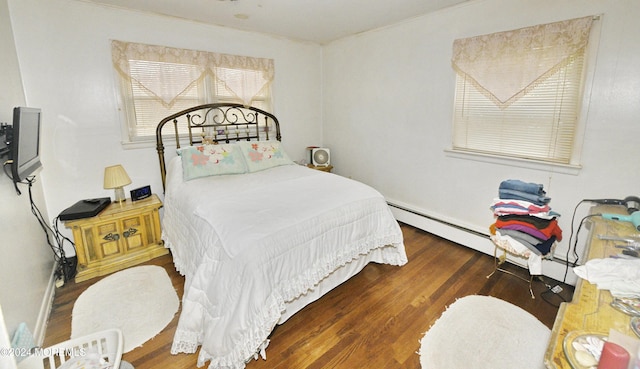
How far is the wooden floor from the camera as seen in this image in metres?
1.74

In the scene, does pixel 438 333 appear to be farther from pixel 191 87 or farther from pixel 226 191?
pixel 191 87

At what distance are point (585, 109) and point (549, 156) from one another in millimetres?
409

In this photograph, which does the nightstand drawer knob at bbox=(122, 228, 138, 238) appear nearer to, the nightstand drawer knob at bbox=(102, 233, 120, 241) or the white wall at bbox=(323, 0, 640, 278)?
the nightstand drawer knob at bbox=(102, 233, 120, 241)

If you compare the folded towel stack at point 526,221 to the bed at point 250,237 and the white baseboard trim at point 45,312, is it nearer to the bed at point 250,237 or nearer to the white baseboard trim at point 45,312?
the bed at point 250,237

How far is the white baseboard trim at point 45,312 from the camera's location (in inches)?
72.1

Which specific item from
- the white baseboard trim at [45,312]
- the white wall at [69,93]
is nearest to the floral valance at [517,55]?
the white wall at [69,93]

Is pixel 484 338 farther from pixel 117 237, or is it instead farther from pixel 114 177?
pixel 114 177

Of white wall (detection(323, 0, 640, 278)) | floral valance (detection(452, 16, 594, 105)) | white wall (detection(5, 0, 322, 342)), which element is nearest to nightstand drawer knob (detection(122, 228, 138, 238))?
white wall (detection(5, 0, 322, 342))

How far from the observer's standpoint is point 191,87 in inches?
127

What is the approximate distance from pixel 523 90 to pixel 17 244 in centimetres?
375

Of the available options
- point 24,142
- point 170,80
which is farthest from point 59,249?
point 170,80

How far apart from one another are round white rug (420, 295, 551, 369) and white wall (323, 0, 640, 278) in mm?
886

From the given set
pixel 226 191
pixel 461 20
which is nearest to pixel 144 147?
pixel 226 191

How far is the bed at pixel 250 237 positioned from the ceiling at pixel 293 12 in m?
0.95
